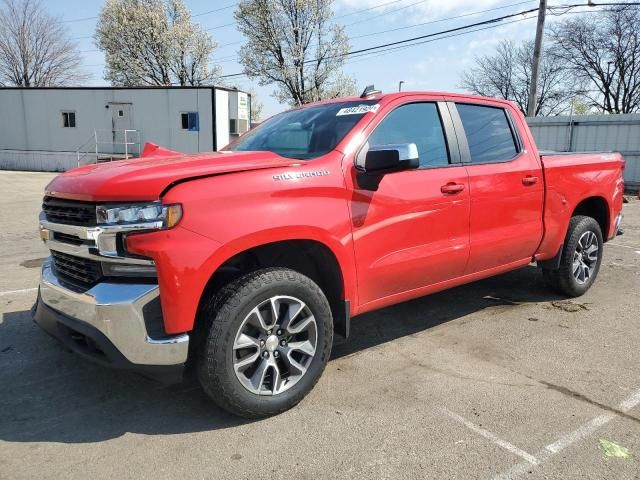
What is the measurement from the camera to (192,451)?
2.76 metres

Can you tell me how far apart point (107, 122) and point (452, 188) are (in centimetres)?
2497

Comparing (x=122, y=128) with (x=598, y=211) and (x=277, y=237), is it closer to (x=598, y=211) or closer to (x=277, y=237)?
(x=598, y=211)

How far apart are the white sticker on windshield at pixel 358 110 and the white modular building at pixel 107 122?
835 inches

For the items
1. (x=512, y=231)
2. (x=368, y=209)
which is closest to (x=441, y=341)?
(x=512, y=231)

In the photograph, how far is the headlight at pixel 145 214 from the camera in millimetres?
2670

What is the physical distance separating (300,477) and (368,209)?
1.64 m

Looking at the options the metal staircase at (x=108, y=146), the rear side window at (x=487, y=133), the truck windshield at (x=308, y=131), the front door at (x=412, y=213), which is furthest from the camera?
the metal staircase at (x=108, y=146)

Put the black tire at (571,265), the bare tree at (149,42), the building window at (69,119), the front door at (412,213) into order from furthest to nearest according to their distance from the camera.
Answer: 1. the bare tree at (149,42)
2. the building window at (69,119)
3. the black tire at (571,265)
4. the front door at (412,213)

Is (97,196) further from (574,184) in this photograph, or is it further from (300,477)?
(574,184)

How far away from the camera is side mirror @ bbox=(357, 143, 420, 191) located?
3.23m


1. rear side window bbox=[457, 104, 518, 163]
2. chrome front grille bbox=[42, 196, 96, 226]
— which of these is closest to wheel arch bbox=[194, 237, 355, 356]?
chrome front grille bbox=[42, 196, 96, 226]

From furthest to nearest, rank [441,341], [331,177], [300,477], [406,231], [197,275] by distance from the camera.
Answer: [441,341]
[406,231]
[331,177]
[197,275]
[300,477]

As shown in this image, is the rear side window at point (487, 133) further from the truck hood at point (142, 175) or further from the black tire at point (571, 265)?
the truck hood at point (142, 175)

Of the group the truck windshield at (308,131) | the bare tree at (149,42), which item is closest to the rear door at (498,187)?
the truck windshield at (308,131)
